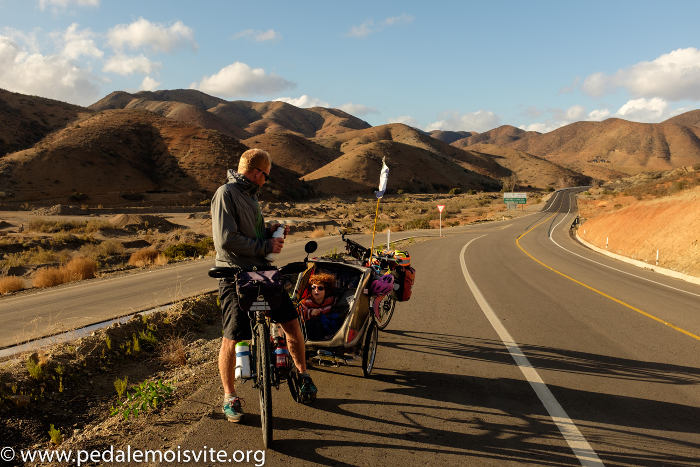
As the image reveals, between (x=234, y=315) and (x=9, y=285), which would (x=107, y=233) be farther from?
(x=234, y=315)

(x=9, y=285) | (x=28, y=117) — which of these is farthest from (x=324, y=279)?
(x=28, y=117)

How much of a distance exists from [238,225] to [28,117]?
9971cm

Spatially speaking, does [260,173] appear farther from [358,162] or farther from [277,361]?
[358,162]

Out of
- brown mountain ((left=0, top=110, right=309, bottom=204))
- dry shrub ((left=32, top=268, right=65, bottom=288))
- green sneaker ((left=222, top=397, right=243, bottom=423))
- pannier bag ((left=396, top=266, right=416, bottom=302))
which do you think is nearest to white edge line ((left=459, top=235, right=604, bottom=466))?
pannier bag ((left=396, top=266, right=416, bottom=302))

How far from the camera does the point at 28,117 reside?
3243 inches

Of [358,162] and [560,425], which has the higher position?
[358,162]

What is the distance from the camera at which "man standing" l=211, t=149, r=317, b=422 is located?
3760mm

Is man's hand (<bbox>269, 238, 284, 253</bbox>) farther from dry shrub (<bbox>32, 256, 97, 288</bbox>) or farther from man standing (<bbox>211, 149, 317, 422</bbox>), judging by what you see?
dry shrub (<bbox>32, 256, 97, 288</bbox>)

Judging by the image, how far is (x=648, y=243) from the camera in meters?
22.3

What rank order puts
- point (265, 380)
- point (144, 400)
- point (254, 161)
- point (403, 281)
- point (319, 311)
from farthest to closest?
1. point (403, 281)
2. point (319, 311)
3. point (144, 400)
4. point (254, 161)
5. point (265, 380)

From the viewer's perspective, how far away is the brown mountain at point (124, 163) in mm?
60812

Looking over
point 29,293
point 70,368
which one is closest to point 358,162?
point 29,293

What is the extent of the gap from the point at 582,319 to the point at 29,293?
587 inches

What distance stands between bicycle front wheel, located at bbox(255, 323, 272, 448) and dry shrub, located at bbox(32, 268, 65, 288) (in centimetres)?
1476
